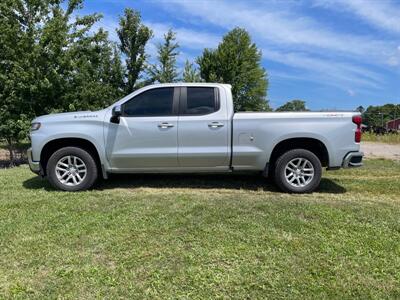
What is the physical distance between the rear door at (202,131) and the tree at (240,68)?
3126 cm

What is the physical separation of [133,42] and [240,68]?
90.0ft

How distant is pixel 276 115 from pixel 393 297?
3.62 m

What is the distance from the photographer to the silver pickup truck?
6.79 meters

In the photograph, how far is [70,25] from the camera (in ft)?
44.2

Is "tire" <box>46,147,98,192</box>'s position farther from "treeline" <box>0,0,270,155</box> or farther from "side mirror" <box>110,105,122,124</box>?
"treeline" <box>0,0,270,155</box>

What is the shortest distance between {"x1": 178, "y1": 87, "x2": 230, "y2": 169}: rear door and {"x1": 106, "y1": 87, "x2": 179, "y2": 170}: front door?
130 mm

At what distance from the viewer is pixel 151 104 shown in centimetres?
693

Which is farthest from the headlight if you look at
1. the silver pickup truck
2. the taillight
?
the taillight

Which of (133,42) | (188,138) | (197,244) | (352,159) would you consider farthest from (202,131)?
(133,42)

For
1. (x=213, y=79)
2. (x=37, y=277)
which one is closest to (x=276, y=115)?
(x=37, y=277)

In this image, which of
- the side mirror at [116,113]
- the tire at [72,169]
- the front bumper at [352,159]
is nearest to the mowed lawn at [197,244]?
the tire at [72,169]

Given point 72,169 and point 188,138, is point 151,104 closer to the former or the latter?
point 188,138

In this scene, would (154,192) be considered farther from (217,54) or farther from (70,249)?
(217,54)

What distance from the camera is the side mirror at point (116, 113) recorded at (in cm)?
674
